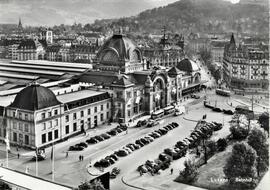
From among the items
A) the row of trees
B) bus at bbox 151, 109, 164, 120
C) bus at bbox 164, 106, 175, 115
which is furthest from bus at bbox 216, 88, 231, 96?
the row of trees

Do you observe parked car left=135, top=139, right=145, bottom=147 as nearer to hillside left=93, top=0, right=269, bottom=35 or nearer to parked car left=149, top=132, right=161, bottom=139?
parked car left=149, top=132, right=161, bottom=139

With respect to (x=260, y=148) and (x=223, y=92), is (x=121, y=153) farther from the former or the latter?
(x=223, y=92)

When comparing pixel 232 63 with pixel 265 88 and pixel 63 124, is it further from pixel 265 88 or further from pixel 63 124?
pixel 63 124

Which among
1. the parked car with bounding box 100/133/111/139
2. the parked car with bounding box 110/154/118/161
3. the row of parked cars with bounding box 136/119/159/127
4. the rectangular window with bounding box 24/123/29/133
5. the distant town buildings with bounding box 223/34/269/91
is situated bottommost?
the parked car with bounding box 110/154/118/161

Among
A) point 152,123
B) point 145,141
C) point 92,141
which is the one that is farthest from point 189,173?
point 152,123

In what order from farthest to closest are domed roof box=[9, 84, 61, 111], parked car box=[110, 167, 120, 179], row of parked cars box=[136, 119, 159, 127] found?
row of parked cars box=[136, 119, 159, 127] → domed roof box=[9, 84, 61, 111] → parked car box=[110, 167, 120, 179]

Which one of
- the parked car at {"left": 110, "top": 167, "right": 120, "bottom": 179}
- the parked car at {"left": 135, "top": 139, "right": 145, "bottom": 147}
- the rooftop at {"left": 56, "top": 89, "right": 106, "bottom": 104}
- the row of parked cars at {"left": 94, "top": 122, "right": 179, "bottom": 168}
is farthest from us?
the rooftop at {"left": 56, "top": 89, "right": 106, "bottom": 104}

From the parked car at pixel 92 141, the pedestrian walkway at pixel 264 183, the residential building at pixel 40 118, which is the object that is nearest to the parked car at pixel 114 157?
the parked car at pixel 92 141
